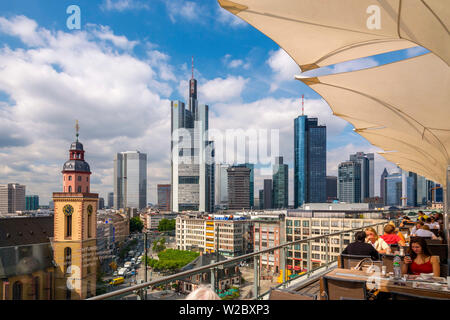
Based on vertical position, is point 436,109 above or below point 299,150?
below

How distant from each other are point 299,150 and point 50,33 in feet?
533

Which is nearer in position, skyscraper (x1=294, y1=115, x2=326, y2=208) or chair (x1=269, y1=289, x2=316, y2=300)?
chair (x1=269, y1=289, x2=316, y2=300)

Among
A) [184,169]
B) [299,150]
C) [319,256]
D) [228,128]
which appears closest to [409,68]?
[319,256]

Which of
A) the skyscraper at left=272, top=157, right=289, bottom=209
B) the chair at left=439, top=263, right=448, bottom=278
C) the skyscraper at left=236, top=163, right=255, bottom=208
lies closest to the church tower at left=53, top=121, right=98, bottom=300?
the chair at left=439, top=263, right=448, bottom=278

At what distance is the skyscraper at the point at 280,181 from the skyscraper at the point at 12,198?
386ft

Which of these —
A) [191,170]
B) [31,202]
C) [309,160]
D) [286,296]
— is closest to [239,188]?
[191,170]

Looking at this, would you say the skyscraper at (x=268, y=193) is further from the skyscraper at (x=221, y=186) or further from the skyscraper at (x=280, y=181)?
the skyscraper at (x=221, y=186)

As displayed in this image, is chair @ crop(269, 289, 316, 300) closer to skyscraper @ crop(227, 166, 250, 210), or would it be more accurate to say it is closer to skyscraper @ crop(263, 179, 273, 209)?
skyscraper @ crop(227, 166, 250, 210)

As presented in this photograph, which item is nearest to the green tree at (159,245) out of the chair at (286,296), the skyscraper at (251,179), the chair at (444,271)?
the chair at (286,296)

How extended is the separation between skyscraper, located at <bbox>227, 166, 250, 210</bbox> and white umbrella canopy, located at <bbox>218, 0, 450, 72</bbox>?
157275 millimetres

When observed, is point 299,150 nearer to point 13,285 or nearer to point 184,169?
point 184,169

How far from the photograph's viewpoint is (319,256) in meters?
6.91

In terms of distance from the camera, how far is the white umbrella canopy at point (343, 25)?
3.78 m

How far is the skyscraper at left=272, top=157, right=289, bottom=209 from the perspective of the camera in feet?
562
